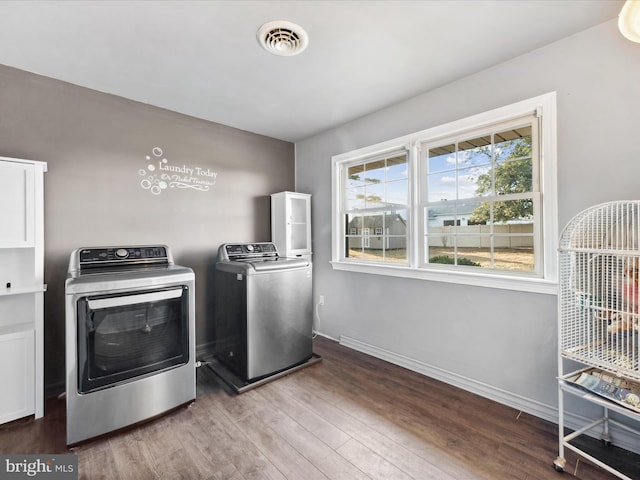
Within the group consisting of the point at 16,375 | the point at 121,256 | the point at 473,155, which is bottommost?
the point at 16,375

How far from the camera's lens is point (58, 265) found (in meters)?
2.28

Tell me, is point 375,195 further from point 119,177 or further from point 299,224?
point 119,177

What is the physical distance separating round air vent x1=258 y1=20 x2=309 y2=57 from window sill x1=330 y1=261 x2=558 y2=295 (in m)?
1.94

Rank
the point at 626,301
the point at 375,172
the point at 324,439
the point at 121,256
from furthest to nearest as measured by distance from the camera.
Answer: the point at 375,172
the point at 121,256
the point at 324,439
the point at 626,301

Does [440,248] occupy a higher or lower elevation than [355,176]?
lower

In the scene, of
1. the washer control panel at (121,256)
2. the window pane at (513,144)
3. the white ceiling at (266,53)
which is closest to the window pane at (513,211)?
the window pane at (513,144)

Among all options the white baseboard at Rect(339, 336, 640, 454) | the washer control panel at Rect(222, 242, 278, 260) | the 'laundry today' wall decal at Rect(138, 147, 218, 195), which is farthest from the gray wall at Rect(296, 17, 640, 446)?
the 'laundry today' wall decal at Rect(138, 147, 218, 195)

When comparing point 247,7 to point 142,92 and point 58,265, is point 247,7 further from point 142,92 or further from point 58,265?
point 58,265

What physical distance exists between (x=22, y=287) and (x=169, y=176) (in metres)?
1.37

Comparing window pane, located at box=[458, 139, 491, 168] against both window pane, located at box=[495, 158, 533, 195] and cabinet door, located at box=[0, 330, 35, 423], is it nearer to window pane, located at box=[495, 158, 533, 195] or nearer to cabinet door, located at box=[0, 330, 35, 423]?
window pane, located at box=[495, 158, 533, 195]

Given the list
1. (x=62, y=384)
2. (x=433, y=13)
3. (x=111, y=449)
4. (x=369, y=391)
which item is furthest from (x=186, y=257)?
(x=433, y=13)

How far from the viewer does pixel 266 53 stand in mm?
1968

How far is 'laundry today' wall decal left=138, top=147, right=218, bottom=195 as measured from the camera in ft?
8.91

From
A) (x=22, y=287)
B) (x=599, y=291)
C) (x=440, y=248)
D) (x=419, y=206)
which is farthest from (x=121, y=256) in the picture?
(x=599, y=291)
